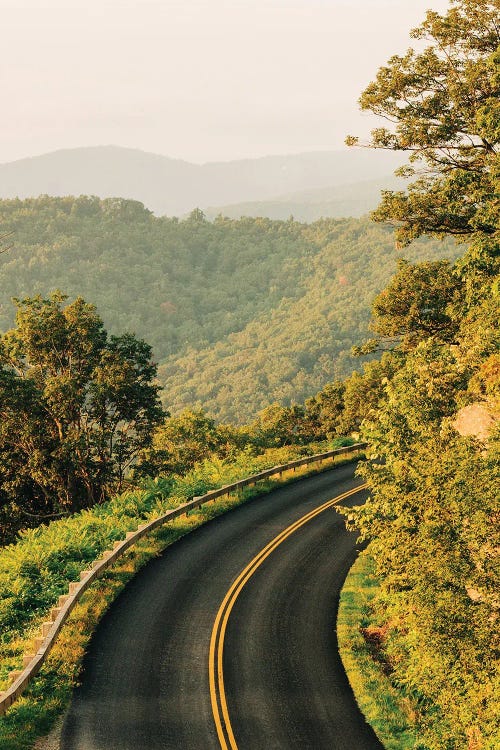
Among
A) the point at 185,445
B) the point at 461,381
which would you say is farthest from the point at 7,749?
the point at 185,445

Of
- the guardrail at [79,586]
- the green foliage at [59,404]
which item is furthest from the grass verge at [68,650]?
the green foliage at [59,404]

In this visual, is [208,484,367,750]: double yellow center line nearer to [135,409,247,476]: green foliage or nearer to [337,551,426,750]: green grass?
[337,551,426,750]: green grass

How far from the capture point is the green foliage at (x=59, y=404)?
3316 centimetres

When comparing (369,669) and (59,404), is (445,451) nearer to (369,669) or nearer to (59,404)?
(369,669)

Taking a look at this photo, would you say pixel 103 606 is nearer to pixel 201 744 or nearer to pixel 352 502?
pixel 201 744

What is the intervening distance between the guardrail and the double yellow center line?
392 cm

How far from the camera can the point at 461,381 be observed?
1691 centimetres

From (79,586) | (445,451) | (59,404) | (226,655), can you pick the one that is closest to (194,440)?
(59,404)

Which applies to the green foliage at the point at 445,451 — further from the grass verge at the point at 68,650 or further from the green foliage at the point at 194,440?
the green foliage at the point at 194,440

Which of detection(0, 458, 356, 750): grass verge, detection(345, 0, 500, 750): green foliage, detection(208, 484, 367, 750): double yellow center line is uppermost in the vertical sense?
detection(345, 0, 500, 750): green foliage

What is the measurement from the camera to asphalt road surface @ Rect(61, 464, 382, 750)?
42.7ft

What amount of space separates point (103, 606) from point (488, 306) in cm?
1391

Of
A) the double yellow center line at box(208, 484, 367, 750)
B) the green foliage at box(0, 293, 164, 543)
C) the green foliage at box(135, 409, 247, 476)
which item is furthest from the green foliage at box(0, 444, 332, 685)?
the green foliage at box(135, 409, 247, 476)

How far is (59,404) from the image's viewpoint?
33.1 m
